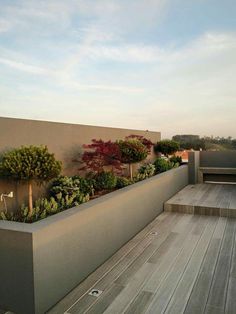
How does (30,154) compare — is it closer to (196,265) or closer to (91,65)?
(196,265)

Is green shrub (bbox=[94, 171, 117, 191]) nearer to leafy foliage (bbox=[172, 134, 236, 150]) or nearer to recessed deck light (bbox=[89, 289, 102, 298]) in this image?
recessed deck light (bbox=[89, 289, 102, 298])

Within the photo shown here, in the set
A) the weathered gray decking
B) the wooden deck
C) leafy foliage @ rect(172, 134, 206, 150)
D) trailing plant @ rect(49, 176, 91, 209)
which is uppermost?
leafy foliage @ rect(172, 134, 206, 150)

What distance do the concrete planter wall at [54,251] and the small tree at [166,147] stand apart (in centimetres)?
513

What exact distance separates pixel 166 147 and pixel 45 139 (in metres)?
5.13

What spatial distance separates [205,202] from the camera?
508 centimetres

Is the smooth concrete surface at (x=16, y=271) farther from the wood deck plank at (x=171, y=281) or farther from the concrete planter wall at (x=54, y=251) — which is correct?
the wood deck plank at (x=171, y=281)

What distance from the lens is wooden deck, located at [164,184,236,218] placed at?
4.64m

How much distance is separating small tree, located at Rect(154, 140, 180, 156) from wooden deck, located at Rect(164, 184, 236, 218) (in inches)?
77.1

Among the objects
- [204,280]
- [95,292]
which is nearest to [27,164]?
[95,292]

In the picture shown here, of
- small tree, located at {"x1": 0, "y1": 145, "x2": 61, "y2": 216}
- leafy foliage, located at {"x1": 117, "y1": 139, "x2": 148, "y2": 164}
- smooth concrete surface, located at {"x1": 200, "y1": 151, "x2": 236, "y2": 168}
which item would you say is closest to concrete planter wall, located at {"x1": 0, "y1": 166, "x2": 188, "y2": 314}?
small tree, located at {"x1": 0, "y1": 145, "x2": 61, "y2": 216}

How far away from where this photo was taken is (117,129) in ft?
19.8

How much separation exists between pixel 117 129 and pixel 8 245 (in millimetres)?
4405

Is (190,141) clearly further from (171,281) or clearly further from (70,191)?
(171,281)

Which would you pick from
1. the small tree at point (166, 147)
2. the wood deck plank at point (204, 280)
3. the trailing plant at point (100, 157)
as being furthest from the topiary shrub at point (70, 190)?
the small tree at point (166, 147)
